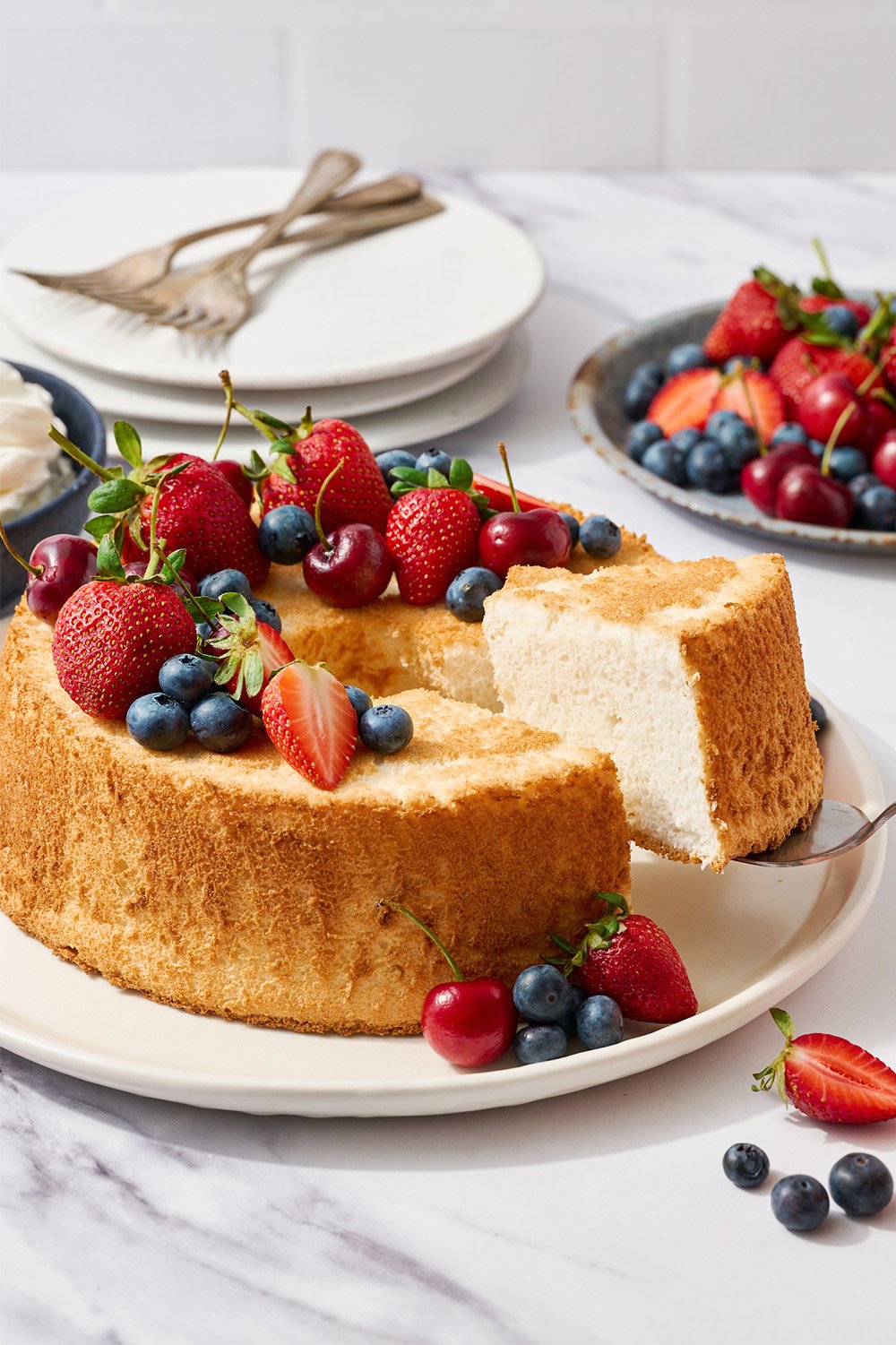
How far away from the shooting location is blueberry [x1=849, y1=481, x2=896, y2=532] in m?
Result: 3.13

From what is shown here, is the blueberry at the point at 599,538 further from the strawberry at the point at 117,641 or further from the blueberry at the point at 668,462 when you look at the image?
the blueberry at the point at 668,462

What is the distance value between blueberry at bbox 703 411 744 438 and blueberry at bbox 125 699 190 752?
1.78m

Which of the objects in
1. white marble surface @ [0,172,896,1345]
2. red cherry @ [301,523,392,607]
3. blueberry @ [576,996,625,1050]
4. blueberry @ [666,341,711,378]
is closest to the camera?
white marble surface @ [0,172,896,1345]

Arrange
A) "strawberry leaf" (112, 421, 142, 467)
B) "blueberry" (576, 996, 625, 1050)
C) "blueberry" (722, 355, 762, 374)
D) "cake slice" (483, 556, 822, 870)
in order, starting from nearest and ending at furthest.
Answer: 1. "blueberry" (576, 996, 625, 1050)
2. "cake slice" (483, 556, 822, 870)
3. "strawberry leaf" (112, 421, 142, 467)
4. "blueberry" (722, 355, 762, 374)

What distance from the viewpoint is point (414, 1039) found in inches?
74.4

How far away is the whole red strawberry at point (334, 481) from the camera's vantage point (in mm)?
2361

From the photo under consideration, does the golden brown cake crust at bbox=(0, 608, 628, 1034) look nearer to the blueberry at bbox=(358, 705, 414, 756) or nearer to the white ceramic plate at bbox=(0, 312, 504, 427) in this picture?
the blueberry at bbox=(358, 705, 414, 756)

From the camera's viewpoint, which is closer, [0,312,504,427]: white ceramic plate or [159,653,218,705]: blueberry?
[159,653,218,705]: blueberry

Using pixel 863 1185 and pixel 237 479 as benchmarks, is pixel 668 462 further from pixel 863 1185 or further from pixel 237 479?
pixel 863 1185

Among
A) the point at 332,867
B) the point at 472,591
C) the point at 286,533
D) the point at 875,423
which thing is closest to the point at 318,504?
the point at 286,533

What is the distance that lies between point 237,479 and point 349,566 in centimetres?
29

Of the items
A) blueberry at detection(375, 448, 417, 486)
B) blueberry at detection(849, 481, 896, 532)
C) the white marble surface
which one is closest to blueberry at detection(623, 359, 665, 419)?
blueberry at detection(849, 481, 896, 532)

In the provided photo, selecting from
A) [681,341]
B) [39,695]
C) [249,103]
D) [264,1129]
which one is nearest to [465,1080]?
[264,1129]

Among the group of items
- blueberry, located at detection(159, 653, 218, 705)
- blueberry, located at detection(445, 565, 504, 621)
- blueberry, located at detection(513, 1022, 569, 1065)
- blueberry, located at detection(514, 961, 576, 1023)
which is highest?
blueberry, located at detection(159, 653, 218, 705)
